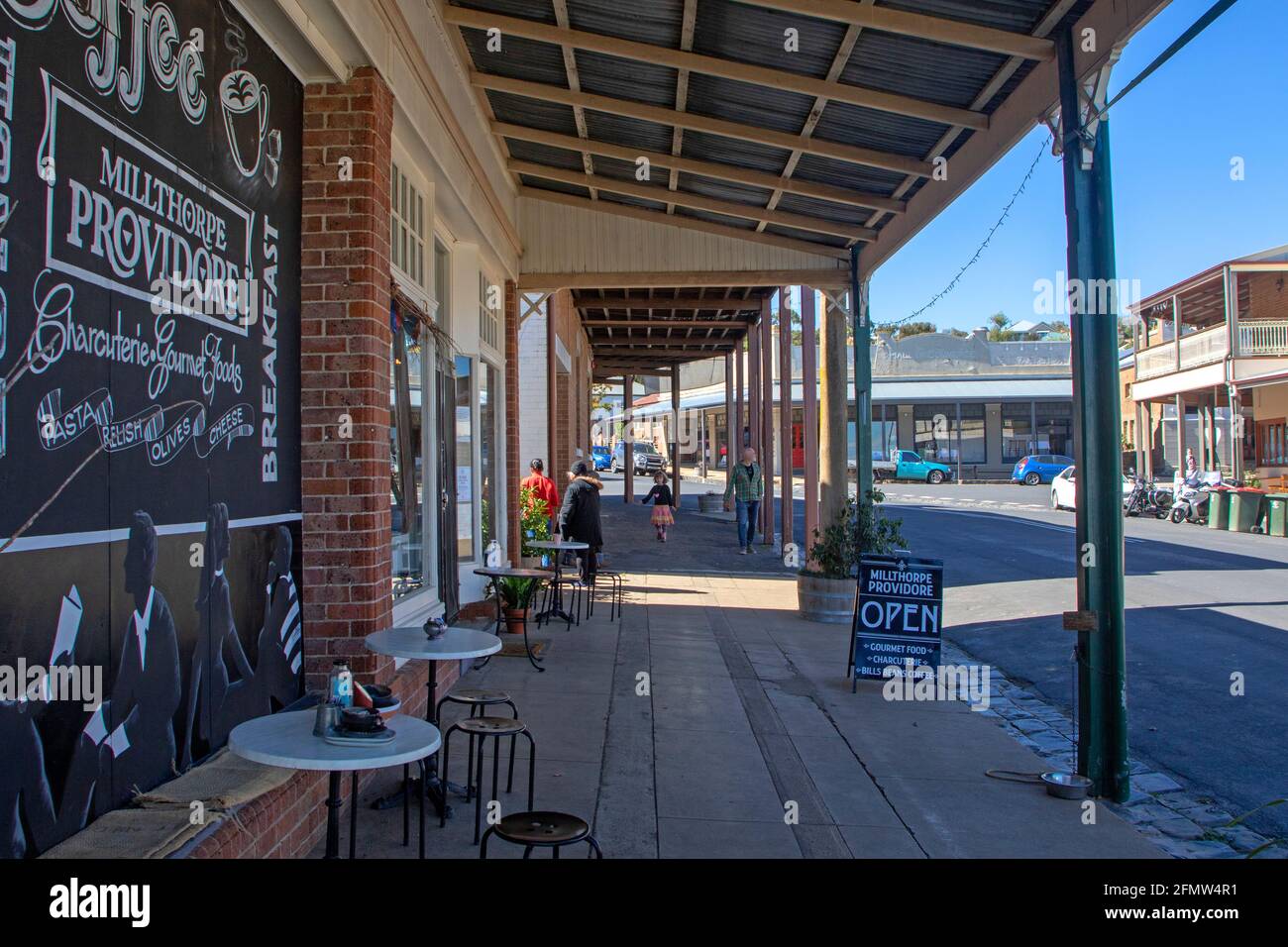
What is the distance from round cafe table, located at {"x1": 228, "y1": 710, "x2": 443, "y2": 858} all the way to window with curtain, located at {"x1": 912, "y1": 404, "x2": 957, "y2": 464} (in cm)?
4736

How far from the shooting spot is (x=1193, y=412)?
40.6 meters

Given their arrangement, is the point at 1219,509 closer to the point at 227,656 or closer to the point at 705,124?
the point at 705,124

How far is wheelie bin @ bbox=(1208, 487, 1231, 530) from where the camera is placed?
915 inches

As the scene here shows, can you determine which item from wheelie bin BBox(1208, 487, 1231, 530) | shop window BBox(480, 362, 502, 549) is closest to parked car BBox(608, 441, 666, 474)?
wheelie bin BBox(1208, 487, 1231, 530)

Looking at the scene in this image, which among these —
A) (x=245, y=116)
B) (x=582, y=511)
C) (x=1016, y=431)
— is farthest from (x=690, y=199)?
(x=1016, y=431)

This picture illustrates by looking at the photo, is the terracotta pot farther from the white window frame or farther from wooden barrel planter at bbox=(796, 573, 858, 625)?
wooden barrel planter at bbox=(796, 573, 858, 625)

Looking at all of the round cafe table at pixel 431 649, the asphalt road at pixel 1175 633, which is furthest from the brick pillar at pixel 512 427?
the round cafe table at pixel 431 649

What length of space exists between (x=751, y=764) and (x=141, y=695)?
3.64 m

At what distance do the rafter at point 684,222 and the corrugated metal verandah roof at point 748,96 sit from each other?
0.03 m

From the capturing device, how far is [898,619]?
26.4ft

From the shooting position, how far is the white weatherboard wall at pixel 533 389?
643 inches

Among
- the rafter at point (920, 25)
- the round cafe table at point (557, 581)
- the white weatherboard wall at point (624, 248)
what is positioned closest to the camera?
the rafter at point (920, 25)

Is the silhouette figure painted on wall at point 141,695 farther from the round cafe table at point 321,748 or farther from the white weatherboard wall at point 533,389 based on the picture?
the white weatherboard wall at point 533,389

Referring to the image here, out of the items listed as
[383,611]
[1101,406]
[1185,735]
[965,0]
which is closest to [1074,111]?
[965,0]
